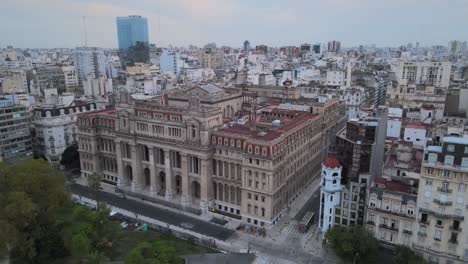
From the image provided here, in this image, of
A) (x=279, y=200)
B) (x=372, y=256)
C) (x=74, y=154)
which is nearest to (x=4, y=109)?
(x=74, y=154)

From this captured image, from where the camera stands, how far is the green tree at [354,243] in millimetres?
72938

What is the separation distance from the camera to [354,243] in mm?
73562

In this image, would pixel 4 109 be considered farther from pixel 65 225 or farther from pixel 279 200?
pixel 279 200

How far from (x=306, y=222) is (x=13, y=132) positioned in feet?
362

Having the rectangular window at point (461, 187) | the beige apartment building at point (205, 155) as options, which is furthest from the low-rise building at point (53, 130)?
the rectangular window at point (461, 187)

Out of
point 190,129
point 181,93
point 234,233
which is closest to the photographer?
point 234,233

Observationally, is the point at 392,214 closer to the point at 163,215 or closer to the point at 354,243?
the point at 354,243

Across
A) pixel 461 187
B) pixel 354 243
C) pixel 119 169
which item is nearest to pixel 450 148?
pixel 461 187

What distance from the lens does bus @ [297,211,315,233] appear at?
92.9 metres

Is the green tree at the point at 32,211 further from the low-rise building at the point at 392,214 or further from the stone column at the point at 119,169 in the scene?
the low-rise building at the point at 392,214

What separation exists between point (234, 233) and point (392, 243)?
37443 millimetres

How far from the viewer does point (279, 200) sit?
320 ft

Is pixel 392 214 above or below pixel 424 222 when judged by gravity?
above

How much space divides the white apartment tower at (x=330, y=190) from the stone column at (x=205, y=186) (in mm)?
32305
